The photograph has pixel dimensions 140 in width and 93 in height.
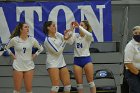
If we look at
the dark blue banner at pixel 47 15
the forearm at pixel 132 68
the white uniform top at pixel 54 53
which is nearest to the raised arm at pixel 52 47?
the white uniform top at pixel 54 53

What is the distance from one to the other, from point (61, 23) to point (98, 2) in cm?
117

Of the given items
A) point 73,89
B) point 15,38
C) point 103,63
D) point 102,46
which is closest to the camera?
point 15,38

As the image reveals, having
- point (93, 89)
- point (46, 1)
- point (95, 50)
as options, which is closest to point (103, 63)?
point (95, 50)

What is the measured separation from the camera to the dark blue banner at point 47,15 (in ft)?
31.3

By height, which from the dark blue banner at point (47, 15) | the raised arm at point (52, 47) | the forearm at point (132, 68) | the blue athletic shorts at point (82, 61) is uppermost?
the dark blue banner at point (47, 15)

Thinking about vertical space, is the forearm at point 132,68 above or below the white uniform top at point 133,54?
below

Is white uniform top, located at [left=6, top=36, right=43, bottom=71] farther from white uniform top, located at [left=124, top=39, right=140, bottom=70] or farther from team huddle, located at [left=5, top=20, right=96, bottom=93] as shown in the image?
white uniform top, located at [left=124, top=39, right=140, bottom=70]

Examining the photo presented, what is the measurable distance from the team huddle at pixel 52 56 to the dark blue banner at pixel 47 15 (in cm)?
213

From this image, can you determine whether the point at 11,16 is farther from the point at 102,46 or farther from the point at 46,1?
the point at 102,46

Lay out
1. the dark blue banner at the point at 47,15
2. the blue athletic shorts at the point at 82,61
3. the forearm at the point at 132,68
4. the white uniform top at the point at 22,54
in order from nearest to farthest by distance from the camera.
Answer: the forearm at the point at 132,68 < the white uniform top at the point at 22,54 < the blue athletic shorts at the point at 82,61 < the dark blue banner at the point at 47,15

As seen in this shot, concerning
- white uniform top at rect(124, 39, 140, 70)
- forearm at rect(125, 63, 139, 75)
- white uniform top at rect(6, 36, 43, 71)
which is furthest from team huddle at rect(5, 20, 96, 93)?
forearm at rect(125, 63, 139, 75)

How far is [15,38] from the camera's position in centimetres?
728

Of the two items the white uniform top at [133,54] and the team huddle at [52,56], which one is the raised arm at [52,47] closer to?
the team huddle at [52,56]

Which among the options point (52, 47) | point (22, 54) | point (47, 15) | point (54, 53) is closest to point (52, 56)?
point (54, 53)
